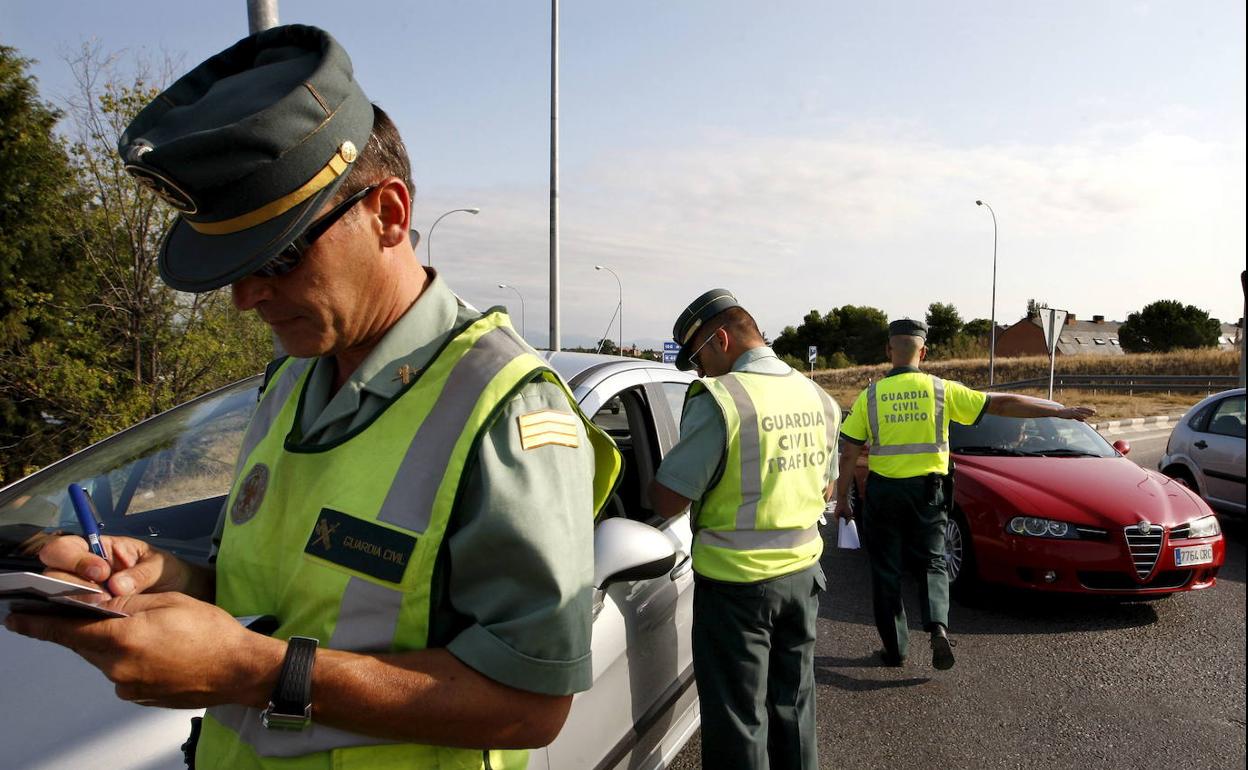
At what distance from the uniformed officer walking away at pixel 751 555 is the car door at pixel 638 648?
142 mm

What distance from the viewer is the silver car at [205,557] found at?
1.45 m

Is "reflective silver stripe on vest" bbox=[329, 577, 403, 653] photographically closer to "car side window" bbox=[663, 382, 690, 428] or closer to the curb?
"car side window" bbox=[663, 382, 690, 428]

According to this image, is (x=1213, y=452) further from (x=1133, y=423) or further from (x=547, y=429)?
(x=1133, y=423)

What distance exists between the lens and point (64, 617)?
36.7 inches

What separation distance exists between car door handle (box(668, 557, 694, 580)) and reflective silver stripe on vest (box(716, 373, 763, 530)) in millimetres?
260

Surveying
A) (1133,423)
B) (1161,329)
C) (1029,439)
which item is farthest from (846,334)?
(1029,439)

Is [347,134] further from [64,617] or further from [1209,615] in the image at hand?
[1209,615]

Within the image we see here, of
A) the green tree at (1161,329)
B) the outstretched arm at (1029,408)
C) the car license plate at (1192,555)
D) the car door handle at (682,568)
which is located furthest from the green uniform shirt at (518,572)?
the green tree at (1161,329)

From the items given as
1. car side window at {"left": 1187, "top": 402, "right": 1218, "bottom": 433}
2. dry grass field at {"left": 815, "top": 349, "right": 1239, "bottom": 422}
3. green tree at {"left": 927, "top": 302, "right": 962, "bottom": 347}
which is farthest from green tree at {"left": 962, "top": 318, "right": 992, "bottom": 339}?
car side window at {"left": 1187, "top": 402, "right": 1218, "bottom": 433}

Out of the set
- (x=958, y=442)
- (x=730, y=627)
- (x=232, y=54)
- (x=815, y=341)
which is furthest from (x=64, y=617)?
(x=815, y=341)

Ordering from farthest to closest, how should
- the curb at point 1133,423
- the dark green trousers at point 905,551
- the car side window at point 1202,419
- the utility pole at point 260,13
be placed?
1. the curb at point 1133,423
2. the car side window at point 1202,419
3. the utility pole at point 260,13
4. the dark green trousers at point 905,551

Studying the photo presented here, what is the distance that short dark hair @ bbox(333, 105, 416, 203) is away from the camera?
1.17 m

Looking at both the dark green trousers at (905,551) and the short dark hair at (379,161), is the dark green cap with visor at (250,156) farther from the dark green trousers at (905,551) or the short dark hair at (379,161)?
the dark green trousers at (905,551)

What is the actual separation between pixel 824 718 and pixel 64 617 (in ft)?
12.0
